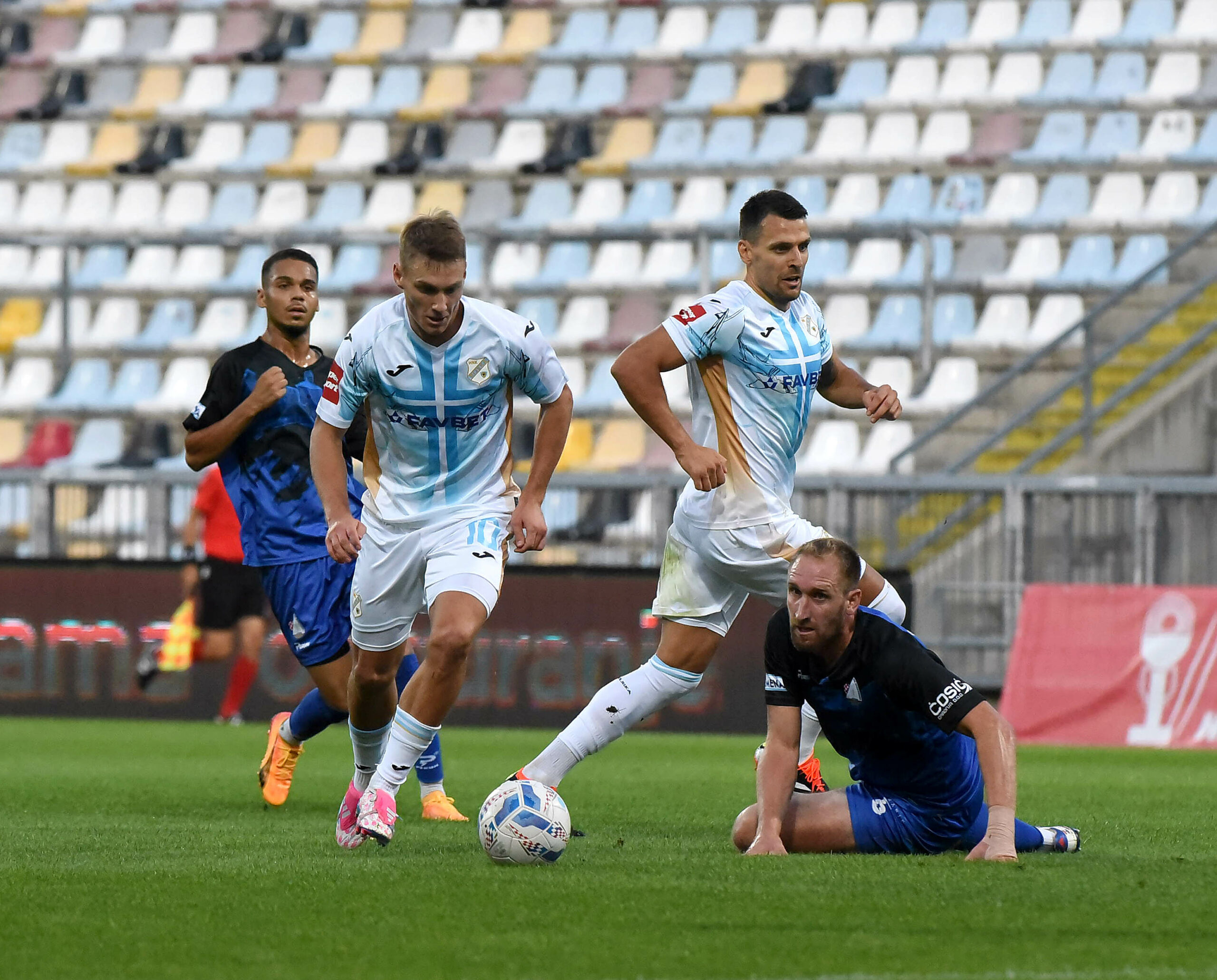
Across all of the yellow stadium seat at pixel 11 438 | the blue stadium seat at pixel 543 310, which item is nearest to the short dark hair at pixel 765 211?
the blue stadium seat at pixel 543 310

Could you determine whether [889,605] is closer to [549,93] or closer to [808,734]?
[808,734]

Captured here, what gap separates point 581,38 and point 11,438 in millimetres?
7762

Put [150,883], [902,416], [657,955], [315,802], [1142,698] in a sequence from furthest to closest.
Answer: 1. [902,416]
2. [1142,698]
3. [315,802]
4. [150,883]
5. [657,955]

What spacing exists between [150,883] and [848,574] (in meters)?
2.20

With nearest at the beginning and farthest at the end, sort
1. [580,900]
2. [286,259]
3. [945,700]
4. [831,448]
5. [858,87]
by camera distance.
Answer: [580,900] < [945,700] < [286,259] < [831,448] < [858,87]

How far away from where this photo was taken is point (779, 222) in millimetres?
7508

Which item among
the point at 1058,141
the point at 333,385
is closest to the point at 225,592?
the point at 333,385

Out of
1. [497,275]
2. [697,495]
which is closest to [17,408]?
[497,275]

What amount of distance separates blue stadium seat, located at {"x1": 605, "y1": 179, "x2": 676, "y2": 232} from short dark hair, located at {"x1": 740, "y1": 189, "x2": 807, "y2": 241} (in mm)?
14377

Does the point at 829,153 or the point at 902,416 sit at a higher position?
the point at 829,153

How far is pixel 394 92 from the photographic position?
2427 cm

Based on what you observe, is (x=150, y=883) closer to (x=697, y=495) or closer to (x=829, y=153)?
(x=697, y=495)

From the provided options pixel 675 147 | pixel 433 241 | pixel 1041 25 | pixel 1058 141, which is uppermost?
pixel 1041 25

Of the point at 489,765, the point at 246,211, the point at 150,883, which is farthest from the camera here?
the point at 246,211
